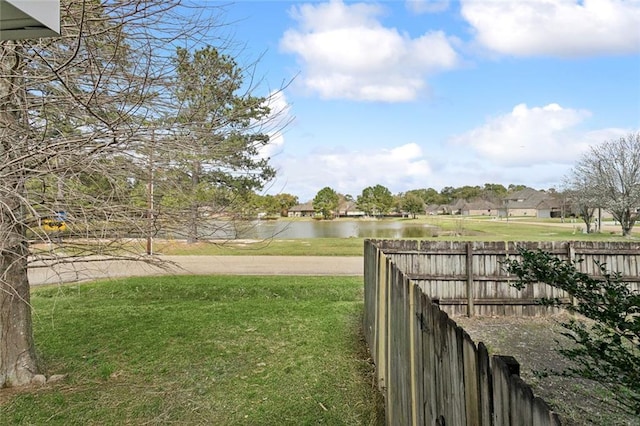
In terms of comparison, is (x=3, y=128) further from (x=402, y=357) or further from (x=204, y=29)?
(x=402, y=357)

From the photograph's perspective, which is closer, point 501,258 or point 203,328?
point 203,328

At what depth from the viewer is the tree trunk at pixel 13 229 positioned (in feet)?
7.63

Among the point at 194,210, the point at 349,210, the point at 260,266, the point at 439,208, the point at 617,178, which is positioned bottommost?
the point at 260,266

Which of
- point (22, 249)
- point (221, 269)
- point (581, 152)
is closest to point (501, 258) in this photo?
point (22, 249)

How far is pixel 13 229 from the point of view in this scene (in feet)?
9.05

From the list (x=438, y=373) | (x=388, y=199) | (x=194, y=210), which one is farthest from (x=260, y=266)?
(x=388, y=199)

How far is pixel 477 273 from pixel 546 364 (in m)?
2.15

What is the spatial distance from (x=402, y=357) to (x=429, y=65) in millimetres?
9409

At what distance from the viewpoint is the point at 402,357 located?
2.26 meters

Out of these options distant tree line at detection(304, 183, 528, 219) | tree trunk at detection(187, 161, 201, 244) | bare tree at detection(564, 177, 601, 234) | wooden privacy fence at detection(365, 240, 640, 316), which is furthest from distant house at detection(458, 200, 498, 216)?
tree trunk at detection(187, 161, 201, 244)

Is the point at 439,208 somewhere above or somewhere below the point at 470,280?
above

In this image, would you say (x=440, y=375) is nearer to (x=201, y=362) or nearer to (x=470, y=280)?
(x=201, y=362)

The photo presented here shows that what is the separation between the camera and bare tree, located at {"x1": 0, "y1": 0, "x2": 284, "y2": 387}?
2.33m

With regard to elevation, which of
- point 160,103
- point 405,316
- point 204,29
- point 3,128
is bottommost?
point 405,316
